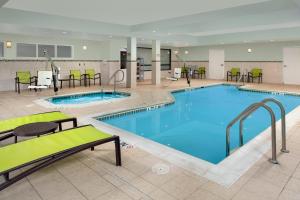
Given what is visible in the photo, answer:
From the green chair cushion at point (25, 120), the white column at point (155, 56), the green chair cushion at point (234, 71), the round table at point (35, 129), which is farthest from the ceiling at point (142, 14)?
the green chair cushion at point (234, 71)

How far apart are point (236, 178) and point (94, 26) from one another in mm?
7591

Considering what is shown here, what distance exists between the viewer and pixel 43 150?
2395 millimetres

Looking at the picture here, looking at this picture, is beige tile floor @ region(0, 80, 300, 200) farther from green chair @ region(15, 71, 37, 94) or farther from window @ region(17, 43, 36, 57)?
window @ region(17, 43, 36, 57)

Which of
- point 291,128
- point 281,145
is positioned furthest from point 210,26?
point 281,145

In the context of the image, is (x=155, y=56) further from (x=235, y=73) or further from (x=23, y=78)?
(x=23, y=78)

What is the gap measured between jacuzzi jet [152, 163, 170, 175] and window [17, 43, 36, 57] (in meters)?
9.42

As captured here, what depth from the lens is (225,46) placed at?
1438cm

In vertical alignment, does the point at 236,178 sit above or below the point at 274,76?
below

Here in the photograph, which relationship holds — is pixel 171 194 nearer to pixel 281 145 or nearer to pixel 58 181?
pixel 58 181

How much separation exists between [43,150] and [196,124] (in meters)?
3.85

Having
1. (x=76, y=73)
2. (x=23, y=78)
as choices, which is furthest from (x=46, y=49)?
(x=23, y=78)

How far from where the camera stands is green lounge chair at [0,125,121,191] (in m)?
2.07

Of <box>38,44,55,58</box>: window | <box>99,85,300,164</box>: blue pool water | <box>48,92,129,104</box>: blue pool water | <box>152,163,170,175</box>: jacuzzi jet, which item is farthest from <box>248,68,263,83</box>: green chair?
<box>152,163,170,175</box>: jacuzzi jet

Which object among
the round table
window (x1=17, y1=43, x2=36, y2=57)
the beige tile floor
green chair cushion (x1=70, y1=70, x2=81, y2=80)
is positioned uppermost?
window (x1=17, y1=43, x2=36, y2=57)
